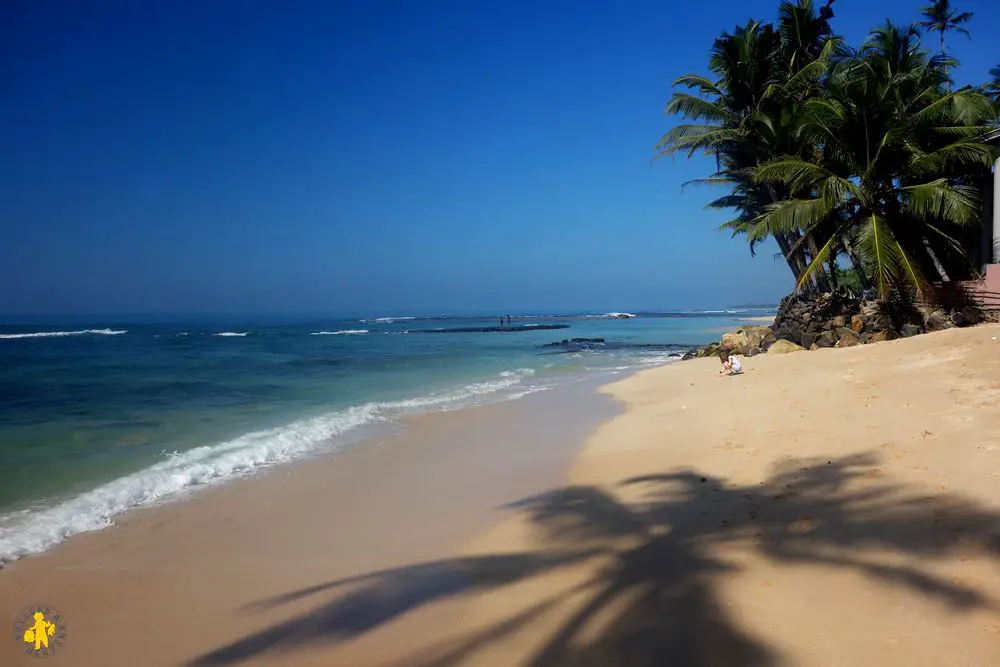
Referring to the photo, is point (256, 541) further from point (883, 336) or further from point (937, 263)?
point (937, 263)

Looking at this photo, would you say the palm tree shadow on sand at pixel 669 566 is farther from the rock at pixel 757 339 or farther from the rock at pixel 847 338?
the rock at pixel 757 339

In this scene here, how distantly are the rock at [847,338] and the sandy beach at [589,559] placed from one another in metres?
8.74

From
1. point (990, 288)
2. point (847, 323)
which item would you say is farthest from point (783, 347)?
point (990, 288)

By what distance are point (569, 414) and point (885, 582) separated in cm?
746

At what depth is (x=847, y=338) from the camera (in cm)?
1583

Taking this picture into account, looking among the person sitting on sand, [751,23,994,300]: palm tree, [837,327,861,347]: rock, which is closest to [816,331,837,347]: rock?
[837,327,861,347]: rock

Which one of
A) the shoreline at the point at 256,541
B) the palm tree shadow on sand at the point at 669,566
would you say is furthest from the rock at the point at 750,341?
the palm tree shadow on sand at the point at 669,566

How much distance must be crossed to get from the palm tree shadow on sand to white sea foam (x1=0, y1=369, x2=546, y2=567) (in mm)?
3030

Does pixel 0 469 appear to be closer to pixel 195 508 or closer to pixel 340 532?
pixel 195 508

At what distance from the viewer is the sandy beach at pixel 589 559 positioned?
3.06 metres

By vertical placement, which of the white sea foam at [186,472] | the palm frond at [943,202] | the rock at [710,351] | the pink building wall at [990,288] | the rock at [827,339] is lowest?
the white sea foam at [186,472]

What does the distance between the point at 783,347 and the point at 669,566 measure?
49.4ft

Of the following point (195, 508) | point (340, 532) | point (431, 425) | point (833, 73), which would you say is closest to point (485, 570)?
point (340, 532)

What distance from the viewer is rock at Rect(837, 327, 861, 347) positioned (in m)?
15.6
